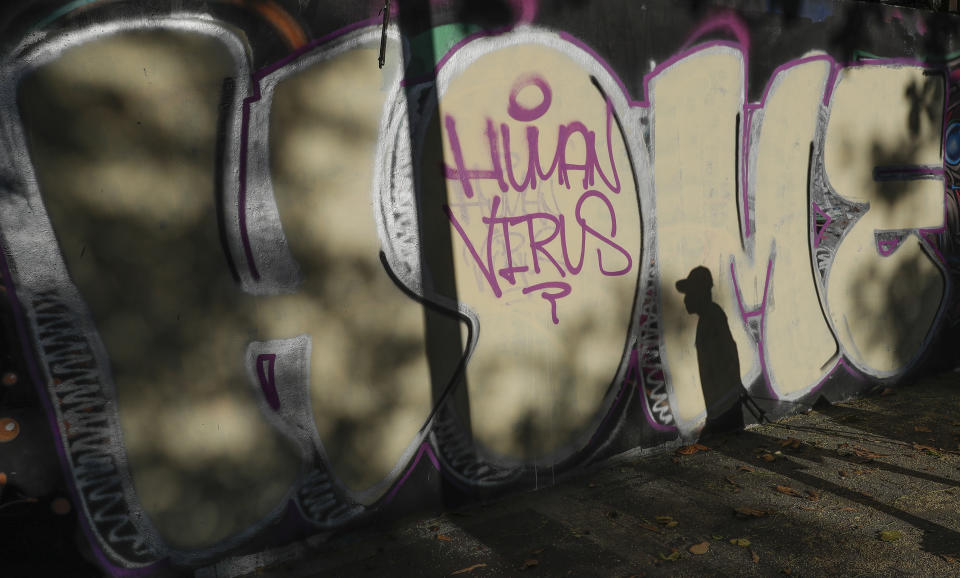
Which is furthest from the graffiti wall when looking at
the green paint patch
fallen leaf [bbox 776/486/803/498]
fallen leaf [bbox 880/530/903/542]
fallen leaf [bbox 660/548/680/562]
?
fallen leaf [bbox 880/530/903/542]

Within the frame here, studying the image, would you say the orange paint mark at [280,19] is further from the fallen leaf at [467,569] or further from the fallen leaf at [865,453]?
the fallen leaf at [865,453]

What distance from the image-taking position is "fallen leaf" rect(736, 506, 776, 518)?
3.96 metres

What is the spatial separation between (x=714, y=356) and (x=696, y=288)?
0.58 meters

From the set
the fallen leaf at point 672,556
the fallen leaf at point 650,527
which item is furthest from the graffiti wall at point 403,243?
the fallen leaf at point 672,556

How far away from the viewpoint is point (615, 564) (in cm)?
349

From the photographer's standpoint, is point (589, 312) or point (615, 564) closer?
point (615, 564)

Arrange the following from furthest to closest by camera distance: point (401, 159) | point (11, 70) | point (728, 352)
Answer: point (728, 352) → point (401, 159) → point (11, 70)

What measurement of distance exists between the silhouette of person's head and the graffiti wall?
21 millimetres

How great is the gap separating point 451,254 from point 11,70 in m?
2.31

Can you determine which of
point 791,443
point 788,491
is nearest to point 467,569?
point 788,491

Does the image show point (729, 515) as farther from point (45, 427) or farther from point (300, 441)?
point (45, 427)

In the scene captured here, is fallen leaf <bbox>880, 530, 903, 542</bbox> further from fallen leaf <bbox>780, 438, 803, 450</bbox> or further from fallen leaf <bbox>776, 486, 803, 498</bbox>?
fallen leaf <bbox>780, 438, 803, 450</bbox>

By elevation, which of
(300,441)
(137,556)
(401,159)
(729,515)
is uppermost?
(401,159)

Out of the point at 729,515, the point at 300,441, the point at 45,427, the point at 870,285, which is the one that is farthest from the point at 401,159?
the point at 870,285
